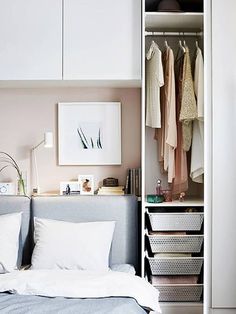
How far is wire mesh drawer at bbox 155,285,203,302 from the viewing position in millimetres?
3350

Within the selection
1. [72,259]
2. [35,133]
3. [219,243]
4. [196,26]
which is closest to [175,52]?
[196,26]

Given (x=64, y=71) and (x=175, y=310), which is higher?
(x=64, y=71)

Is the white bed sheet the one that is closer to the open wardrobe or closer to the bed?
the bed

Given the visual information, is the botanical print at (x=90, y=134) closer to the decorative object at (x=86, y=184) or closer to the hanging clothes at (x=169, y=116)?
the decorative object at (x=86, y=184)

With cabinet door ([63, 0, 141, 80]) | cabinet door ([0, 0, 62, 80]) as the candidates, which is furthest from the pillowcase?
cabinet door ([0, 0, 62, 80])

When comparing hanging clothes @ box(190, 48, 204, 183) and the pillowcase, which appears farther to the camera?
hanging clothes @ box(190, 48, 204, 183)

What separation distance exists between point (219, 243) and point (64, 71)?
5.33 feet

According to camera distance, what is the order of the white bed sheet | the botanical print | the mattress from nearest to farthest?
the mattress
the white bed sheet
the botanical print

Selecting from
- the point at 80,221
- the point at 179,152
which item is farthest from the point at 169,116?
the point at 80,221

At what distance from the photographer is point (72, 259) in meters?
3.06

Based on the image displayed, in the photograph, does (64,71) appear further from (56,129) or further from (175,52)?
(175,52)

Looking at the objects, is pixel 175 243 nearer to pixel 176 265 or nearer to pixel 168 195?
pixel 176 265

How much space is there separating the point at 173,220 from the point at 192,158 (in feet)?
1.56

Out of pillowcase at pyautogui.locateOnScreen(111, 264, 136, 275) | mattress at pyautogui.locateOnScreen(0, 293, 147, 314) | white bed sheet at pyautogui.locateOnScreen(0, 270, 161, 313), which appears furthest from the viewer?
pillowcase at pyautogui.locateOnScreen(111, 264, 136, 275)
